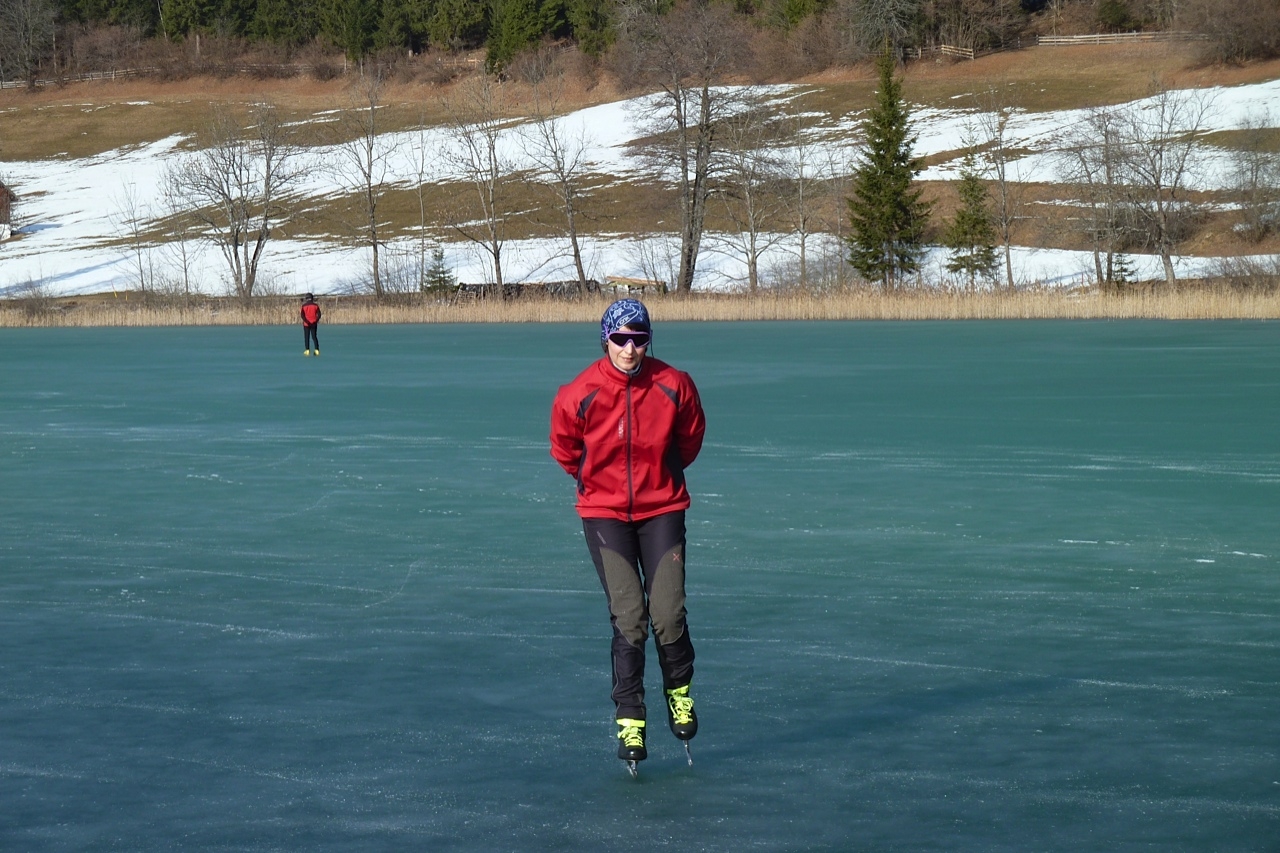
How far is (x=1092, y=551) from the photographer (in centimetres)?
812

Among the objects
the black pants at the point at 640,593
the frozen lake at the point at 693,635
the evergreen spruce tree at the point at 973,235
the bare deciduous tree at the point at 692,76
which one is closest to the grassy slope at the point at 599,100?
the evergreen spruce tree at the point at 973,235

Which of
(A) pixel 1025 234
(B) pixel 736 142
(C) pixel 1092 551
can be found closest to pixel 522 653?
(C) pixel 1092 551

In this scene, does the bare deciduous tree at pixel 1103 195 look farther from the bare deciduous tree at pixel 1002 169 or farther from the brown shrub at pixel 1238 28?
the brown shrub at pixel 1238 28

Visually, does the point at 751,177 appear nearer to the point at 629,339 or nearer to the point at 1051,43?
the point at 1051,43

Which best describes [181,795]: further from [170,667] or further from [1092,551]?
[1092,551]

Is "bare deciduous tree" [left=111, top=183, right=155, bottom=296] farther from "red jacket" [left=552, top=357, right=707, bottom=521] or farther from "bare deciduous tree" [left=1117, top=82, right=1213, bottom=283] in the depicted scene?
"red jacket" [left=552, top=357, right=707, bottom=521]

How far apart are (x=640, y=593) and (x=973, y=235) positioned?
50.8 meters

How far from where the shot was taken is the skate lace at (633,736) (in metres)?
4.69

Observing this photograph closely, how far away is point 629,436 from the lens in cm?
465

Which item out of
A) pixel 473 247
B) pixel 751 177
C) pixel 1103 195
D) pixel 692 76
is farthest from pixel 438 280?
pixel 1103 195

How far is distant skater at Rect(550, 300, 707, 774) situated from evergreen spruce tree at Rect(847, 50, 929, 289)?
4980 cm

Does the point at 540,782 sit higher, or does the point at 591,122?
the point at 591,122

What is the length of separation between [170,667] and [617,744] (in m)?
2.09

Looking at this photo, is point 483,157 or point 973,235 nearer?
point 973,235
